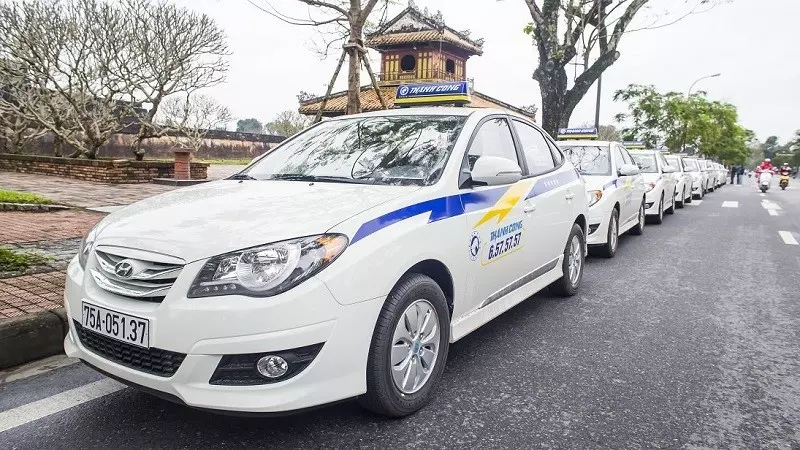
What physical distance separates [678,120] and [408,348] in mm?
39911

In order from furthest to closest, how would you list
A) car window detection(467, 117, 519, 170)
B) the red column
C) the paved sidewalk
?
the red column
the paved sidewalk
car window detection(467, 117, 519, 170)

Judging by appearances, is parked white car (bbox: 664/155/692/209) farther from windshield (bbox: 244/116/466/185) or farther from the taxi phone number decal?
windshield (bbox: 244/116/466/185)

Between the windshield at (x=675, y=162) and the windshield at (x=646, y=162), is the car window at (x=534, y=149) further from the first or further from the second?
the windshield at (x=675, y=162)

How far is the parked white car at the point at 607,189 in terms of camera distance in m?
6.83

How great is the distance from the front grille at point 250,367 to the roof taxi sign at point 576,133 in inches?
515

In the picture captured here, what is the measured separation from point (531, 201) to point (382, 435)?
203cm

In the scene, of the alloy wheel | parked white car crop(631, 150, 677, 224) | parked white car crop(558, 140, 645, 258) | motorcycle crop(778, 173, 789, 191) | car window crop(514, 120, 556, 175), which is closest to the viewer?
the alloy wheel

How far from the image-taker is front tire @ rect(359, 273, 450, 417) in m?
2.48

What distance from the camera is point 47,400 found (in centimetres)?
282

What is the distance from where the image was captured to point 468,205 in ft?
10.4

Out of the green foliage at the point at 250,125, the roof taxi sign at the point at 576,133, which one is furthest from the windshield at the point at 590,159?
the green foliage at the point at 250,125

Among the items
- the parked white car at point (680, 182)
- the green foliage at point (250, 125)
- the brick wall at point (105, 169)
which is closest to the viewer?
the brick wall at point (105, 169)

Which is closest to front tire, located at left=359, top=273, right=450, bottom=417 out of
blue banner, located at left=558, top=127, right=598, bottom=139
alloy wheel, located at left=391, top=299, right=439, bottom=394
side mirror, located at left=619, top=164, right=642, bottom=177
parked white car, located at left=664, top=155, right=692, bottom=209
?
alloy wheel, located at left=391, top=299, right=439, bottom=394

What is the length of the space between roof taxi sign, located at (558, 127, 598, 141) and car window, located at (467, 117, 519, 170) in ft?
35.5
